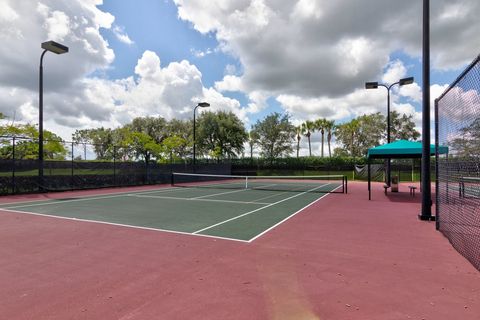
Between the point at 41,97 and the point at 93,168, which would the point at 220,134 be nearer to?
the point at 93,168

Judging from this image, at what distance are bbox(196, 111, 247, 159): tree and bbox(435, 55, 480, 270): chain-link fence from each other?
3998 cm

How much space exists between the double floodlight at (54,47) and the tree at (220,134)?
108 feet

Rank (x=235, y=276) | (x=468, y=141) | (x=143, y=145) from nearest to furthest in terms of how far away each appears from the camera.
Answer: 1. (x=235, y=276)
2. (x=468, y=141)
3. (x=143, y=145)

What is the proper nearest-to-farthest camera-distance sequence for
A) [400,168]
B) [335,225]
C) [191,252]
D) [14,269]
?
[14,269] < [191,252] < [335,225] < [400,168]

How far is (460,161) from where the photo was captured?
5.71m

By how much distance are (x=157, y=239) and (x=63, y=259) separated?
5.87 ft

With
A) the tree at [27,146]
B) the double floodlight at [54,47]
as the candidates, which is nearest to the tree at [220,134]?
the tree at [27,146]

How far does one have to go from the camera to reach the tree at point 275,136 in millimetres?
51188

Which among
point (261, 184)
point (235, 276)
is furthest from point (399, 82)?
point (235, 276)

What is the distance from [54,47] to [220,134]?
34783 mm

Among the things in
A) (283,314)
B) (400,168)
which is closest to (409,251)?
(283,314)

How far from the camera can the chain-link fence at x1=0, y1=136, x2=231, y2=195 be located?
16.4 metres

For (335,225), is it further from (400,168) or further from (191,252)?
(400,168)

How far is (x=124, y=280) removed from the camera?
4184 mm
